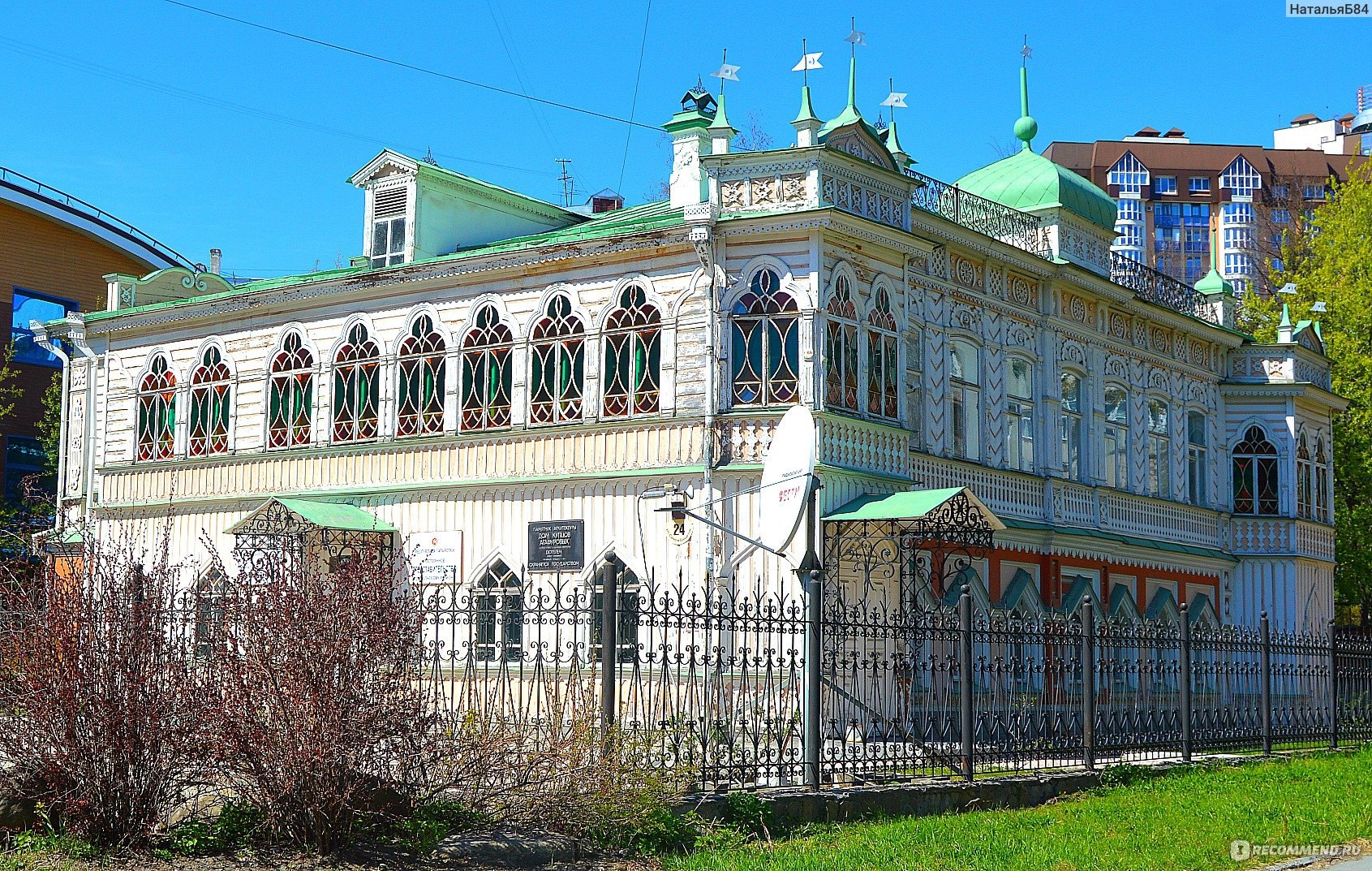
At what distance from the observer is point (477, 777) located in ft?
36.7

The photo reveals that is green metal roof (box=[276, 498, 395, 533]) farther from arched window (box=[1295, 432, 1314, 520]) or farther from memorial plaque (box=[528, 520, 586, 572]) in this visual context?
arched window (box=[1295, 432, 1314, 520])

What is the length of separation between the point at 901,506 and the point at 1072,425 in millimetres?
8030

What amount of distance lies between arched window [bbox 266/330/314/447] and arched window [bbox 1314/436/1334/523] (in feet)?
65.3

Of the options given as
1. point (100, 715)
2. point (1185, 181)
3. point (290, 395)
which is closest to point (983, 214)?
point (290, 395)

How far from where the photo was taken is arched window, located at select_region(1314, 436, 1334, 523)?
107ft

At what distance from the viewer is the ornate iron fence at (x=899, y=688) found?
486 inches

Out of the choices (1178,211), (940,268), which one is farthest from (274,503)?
(1178,211)

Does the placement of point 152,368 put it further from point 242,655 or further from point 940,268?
point 242,655

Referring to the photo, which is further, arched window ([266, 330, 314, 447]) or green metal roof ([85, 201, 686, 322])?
Result: arched window ([266, 330, 314, 447])

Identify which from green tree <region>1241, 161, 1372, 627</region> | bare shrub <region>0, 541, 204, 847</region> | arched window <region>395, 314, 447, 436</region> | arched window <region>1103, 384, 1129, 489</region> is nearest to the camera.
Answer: bare shrub <region>0, 541, 204, 847</region>

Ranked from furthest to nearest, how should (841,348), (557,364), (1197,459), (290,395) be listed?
(1197,459), (290,395), (557,364), (841,348)

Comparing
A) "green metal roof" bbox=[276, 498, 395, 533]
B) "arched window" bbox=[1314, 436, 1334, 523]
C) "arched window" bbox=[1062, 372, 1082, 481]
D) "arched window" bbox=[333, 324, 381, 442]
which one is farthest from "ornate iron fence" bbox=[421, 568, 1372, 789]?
"arched window" bbox=[1314, 436, 1334, 523]

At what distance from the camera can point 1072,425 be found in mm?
27344

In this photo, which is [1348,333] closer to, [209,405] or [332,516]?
[332,516]
